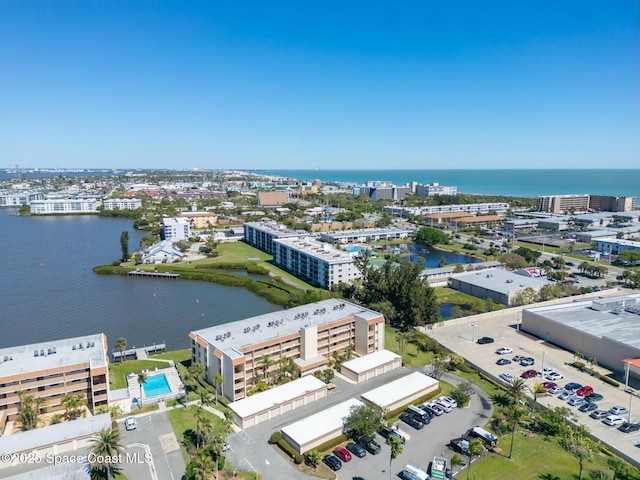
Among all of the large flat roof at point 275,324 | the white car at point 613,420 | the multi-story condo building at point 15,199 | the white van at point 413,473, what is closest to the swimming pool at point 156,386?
the large flat roof at point 275,324

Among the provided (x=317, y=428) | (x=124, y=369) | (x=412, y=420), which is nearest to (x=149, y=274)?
(x=124, y=369)

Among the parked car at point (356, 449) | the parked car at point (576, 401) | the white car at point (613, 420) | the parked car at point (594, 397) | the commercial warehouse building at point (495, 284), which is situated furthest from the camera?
the commercial warehouse building at point (495, 284)

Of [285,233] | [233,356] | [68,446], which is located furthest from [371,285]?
[285,233]

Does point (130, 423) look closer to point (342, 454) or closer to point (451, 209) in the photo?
point (342, 454)

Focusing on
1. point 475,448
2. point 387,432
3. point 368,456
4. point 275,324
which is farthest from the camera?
point 275,324

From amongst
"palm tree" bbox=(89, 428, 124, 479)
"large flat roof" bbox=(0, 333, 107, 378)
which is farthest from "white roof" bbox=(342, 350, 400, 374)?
"palm tree" bbox=(89, 428, 124, 479)

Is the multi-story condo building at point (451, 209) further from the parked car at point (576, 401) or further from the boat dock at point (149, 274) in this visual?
the parked car at point (576, 401)

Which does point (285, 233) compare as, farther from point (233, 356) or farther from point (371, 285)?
point (233, 356)
